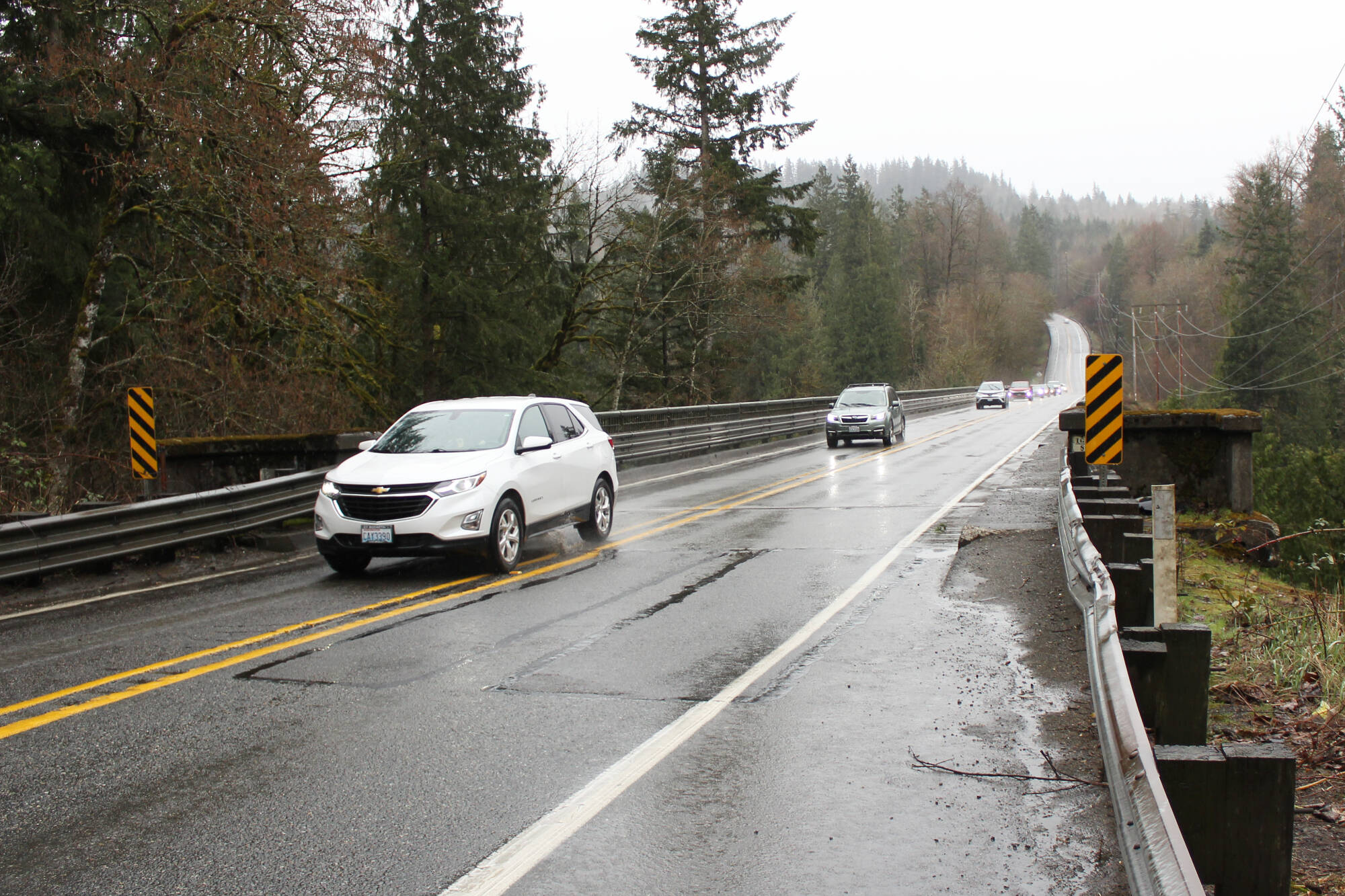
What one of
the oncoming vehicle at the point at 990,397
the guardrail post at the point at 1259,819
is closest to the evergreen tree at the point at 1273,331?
the oncoming vehicle at the point at 990,397

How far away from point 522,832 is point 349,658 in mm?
3282

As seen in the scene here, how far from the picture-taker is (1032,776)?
187 inches

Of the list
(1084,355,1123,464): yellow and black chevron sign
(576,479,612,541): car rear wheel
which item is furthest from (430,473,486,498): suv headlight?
(1084,355,1123,464): yellow and black chevron sign

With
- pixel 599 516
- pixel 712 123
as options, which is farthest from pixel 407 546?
pixel 712 123

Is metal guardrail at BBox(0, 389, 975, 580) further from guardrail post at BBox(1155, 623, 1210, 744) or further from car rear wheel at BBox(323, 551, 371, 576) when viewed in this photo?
guardrail post at BBox(1155, 623, 1210, 744)

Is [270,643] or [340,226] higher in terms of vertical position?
[340,226]

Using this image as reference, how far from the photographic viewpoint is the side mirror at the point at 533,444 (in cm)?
1130

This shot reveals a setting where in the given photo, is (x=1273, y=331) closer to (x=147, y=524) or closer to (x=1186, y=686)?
(x=147, y=524)

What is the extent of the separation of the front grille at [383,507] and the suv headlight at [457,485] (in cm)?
13

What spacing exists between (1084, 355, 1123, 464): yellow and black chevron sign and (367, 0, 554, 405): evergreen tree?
17.9 meters

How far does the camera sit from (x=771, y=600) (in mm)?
9039

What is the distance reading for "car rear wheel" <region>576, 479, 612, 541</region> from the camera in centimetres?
1298

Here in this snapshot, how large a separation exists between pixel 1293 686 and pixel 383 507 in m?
7.31

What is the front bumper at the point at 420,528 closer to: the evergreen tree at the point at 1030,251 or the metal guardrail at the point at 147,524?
the metal guardrail at the point at 147,524
